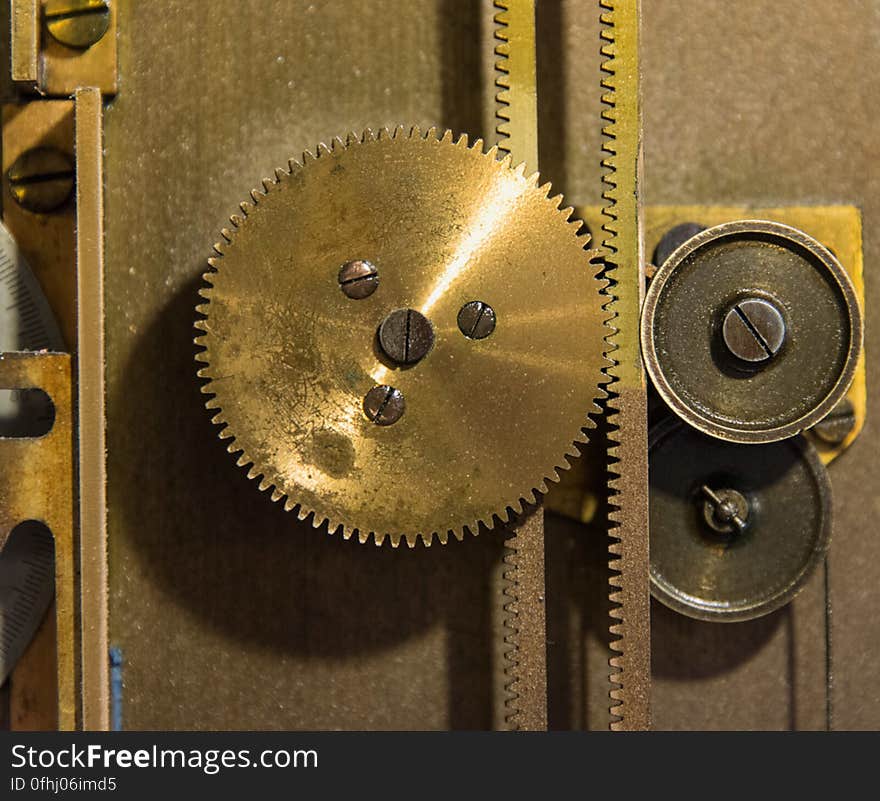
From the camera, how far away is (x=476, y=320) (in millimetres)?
1110

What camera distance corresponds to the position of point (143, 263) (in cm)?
127

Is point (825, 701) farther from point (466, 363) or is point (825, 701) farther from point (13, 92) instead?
point (13, 92)

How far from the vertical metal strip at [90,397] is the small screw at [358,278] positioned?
28 centimetres

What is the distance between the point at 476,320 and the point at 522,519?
252 mm

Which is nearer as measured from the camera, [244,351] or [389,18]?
[244,351]

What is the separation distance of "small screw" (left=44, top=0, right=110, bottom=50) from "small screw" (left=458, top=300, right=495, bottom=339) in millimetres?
615

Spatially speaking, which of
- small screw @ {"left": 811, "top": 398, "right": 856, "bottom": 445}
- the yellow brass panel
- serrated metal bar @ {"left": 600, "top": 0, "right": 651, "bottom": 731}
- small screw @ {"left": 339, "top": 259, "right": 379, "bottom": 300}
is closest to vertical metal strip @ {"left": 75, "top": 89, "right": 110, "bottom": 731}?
the yellow brass panel

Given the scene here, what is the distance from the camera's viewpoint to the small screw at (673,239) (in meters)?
1.26

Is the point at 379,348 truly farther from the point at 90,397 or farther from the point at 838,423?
the point at 838,423

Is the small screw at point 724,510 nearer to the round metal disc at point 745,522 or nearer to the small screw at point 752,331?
the round metal disc at point 745,522

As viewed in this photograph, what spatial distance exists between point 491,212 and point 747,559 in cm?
57

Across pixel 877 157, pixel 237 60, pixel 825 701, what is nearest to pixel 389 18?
pixel 237 60

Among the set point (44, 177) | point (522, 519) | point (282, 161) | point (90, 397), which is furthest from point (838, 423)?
A: point (44, 177)

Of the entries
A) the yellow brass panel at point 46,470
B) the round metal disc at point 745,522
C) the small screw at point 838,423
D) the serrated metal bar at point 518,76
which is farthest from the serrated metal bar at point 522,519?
the yellow brass panel at point 46,470
